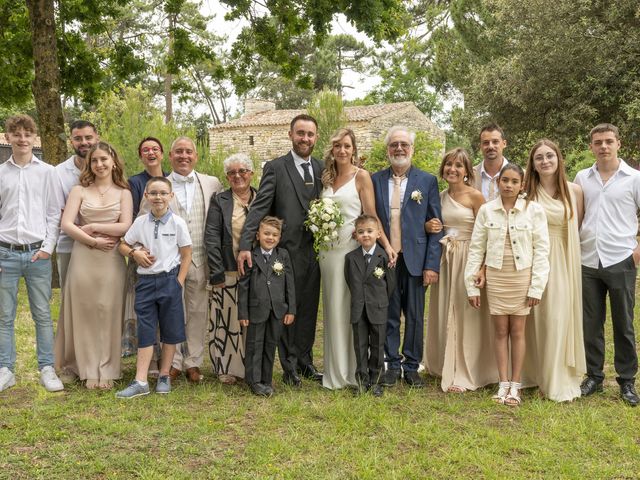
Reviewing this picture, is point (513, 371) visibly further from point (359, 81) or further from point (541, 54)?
point (359, 81)

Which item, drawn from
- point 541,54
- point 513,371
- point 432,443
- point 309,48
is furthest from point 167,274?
point 309,48

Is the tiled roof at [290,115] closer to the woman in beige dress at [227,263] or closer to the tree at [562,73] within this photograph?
the tree at [562,73]

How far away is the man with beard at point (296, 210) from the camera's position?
5.75 metres

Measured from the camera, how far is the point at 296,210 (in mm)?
5770

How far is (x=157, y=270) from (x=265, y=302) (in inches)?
37.5

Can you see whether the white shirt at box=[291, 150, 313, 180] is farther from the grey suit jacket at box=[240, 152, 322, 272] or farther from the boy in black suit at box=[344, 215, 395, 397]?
the boy in black suit at box=[344, 215, 395, 397]

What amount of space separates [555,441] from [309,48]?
4925 centimetres

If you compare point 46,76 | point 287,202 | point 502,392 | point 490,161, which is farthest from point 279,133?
point 502,392

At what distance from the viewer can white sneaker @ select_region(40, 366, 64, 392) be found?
18.5 feet

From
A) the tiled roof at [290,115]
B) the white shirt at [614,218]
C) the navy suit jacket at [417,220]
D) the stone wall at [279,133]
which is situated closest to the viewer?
the white shirt at [614,218]

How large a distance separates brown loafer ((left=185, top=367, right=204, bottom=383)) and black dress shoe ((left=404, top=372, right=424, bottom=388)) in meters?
1.92

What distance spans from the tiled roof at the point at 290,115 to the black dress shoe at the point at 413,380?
30.9 m

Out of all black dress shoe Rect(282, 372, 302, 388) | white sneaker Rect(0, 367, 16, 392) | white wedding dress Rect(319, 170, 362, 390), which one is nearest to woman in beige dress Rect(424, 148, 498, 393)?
white wedding dress Rect(319, 170, 362, 390)

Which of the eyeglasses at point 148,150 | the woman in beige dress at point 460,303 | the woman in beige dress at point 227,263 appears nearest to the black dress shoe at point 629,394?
the woman in beige dress at point 460,303
